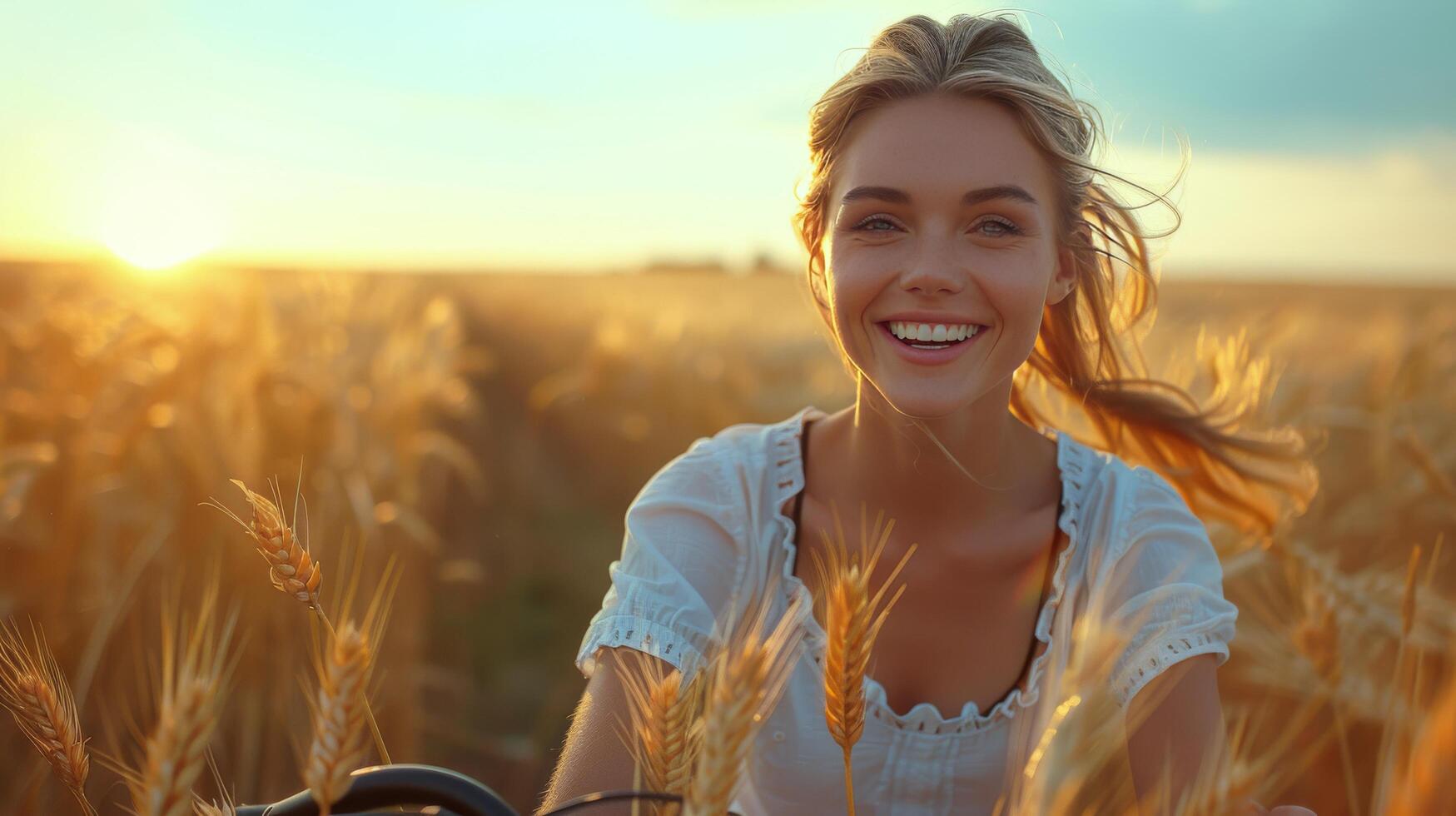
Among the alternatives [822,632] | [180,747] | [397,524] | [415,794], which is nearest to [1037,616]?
Result: [822,632]

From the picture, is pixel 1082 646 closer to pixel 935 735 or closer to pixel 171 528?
pixel 935 735

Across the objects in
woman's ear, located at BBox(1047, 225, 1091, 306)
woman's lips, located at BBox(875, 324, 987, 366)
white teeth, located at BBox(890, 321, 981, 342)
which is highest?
woman's ear, located at BBox(1047, 225, 1091, 306)

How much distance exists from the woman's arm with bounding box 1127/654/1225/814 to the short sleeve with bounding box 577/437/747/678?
28.1 inches

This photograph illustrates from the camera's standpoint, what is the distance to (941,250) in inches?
63.0

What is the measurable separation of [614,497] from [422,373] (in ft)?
6.60

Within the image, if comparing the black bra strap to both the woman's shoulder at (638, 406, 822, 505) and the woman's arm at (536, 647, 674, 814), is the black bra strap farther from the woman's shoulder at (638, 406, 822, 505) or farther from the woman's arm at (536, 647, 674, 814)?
the woman's arm at (536, 647, 674, 814)

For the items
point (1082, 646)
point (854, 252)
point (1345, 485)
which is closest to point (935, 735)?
point (854, 252)

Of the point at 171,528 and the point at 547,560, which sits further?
the point at 547,560

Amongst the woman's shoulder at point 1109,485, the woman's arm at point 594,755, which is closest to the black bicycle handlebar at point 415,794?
the woman's arm at point 594,755

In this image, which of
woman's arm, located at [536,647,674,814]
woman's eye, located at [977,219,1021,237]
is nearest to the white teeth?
woman's eye, located at [977,219,1021,237]

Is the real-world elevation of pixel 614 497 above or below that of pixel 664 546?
below

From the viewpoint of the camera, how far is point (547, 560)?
15.8 ft

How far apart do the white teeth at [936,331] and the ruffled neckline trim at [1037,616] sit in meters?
0.46

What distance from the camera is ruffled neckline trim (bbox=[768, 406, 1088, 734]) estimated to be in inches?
69.6
